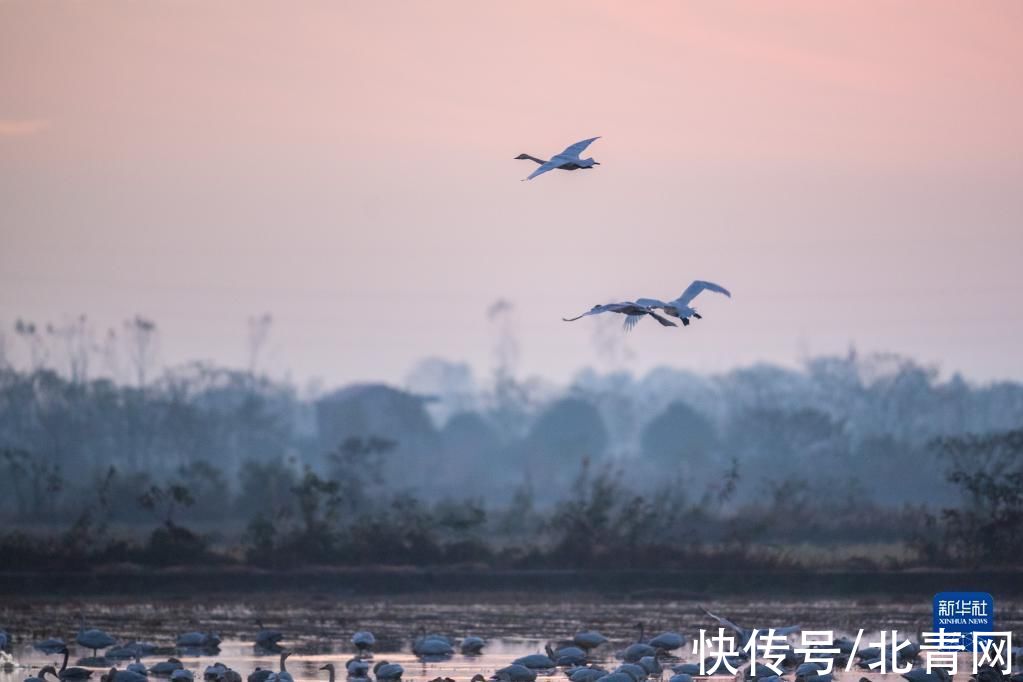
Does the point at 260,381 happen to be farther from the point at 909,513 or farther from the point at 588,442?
the point at 909,513

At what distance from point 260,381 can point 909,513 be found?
66.2m

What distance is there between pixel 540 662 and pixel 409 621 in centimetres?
535

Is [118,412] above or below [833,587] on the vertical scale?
above

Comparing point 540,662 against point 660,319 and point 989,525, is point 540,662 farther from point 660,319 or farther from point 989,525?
point 989,525

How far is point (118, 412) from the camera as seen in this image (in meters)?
74.2

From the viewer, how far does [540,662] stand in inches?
754

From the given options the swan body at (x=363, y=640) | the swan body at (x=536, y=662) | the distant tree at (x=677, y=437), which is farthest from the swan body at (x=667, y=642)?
the distant tree at (x=677, y=437)

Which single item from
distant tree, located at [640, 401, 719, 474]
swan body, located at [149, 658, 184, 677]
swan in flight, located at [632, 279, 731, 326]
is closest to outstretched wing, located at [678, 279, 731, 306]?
swan in flight, located at [632, 279, 731, 326]

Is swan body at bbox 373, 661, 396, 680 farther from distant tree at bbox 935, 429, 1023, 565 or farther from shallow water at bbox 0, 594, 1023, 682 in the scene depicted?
distant tree at bbox 935, 429, 1023, 565

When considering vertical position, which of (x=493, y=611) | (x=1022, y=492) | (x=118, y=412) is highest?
(x=118, y=412)

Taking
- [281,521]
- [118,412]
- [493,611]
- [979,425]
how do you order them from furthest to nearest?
[979,425]
[118,412]
[281,521]
[493,611]

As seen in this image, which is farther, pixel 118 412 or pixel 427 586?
pixel 118 412

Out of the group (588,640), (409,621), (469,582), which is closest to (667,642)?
(588,640)

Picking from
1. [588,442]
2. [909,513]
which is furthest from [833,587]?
[588,442]
